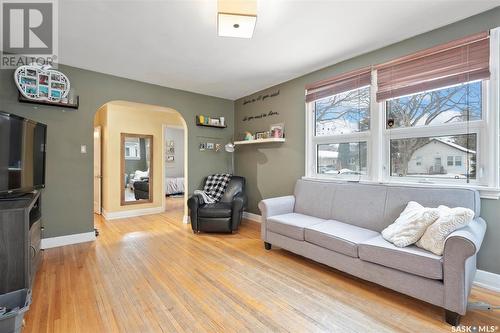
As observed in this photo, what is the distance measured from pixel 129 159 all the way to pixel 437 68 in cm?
544

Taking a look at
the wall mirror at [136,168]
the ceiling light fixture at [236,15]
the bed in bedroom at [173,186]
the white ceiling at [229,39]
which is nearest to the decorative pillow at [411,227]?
the white ceiling at [229,39]

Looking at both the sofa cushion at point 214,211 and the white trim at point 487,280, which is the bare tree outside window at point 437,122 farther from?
the sofa cushion at point 214,211

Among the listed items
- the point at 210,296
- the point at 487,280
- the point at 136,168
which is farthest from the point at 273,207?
the point at 136,168

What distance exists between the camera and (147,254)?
116 inches

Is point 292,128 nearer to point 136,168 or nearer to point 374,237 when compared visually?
point 374,237

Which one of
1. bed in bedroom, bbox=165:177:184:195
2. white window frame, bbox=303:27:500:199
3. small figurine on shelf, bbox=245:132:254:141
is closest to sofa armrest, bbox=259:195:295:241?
white window frame, bbox=303:27:500:199

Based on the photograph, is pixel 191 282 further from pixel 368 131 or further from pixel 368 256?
pixel 368 131

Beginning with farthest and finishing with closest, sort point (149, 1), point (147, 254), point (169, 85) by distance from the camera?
point (169, 85), point (147, 254), point (149, 1)

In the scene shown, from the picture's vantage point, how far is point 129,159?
5.17 meters

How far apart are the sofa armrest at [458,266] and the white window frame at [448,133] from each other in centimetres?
81

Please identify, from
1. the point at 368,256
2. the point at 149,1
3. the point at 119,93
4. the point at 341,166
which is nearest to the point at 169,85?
the point at 119,93

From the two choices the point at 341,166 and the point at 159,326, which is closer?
the point at 159,326

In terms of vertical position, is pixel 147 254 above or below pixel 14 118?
below

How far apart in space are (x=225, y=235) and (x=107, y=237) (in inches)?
71.5
